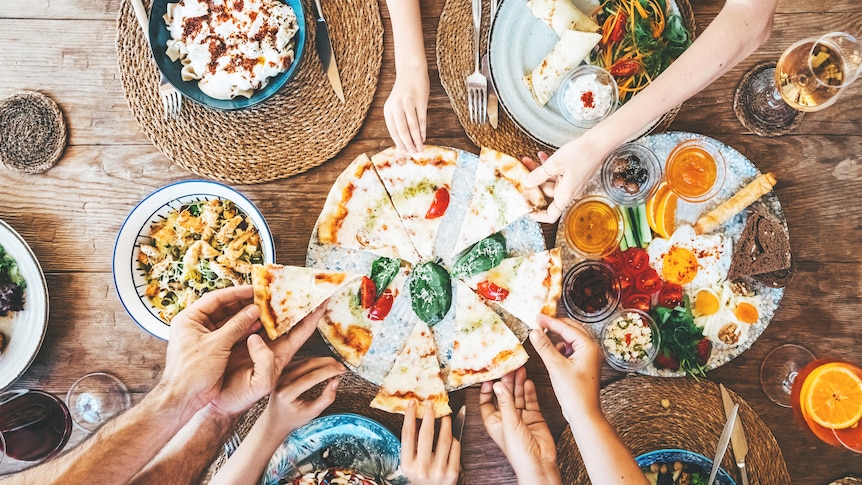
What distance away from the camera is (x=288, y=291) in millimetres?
2570

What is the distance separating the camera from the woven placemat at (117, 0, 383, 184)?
2736mm

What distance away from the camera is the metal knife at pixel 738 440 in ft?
8.68

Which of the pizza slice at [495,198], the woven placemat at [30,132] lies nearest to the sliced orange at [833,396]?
the pizza slice at [495,198]

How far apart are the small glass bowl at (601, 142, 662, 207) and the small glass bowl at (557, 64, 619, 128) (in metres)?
0.21

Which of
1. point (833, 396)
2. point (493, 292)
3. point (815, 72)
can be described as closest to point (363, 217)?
point (493, 292)

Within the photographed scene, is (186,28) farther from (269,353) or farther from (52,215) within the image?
(269,353)

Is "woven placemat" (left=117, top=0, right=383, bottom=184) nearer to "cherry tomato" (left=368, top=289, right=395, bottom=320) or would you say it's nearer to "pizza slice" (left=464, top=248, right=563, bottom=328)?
"cherry tomato" (left=368, top=289, right=395, bottom=320)

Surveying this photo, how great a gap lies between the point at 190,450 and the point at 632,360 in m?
2.12

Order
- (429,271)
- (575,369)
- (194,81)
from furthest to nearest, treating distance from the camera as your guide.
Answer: (429,271) → (194,81) → (575,369)

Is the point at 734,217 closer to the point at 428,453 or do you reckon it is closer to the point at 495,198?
the point at 495,198

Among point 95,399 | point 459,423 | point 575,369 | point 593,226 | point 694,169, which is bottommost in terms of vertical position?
point 459,423

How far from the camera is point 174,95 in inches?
106

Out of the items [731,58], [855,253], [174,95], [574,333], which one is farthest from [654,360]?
[174,95]

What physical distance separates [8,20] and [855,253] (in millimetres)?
4470
